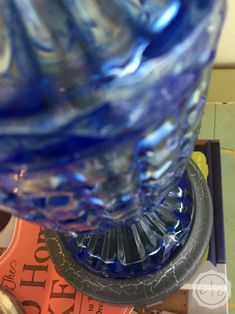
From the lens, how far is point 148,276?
429 millimetres

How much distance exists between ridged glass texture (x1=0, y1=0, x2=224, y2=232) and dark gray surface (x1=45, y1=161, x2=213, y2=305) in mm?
172

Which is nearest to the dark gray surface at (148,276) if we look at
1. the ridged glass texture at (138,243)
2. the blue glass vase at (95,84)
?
the ridged glass texture at (138,243)

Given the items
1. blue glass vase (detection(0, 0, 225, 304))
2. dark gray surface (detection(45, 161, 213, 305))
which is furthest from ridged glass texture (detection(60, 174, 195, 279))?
blue glass vase (detection(0, 0, 225, 304))

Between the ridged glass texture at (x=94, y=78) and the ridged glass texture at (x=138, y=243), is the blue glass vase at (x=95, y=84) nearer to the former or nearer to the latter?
the ridged glass texture at (x=94, y=78)

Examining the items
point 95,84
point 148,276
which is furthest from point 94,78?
point 148,276

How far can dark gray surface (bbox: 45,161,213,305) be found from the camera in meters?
0.43

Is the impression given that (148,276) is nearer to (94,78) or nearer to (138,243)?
(138,243)

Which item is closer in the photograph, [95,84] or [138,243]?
[95,84]

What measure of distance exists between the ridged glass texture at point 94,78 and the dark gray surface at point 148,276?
0.17m

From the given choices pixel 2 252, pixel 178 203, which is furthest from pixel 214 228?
pixel 2 252

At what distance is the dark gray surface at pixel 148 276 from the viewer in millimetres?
426

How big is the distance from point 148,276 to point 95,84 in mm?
210

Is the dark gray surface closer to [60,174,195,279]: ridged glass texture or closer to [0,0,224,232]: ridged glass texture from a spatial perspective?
[60,174,195,279]: ridged glass texture

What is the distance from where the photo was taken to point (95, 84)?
253 mm
